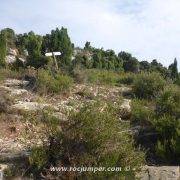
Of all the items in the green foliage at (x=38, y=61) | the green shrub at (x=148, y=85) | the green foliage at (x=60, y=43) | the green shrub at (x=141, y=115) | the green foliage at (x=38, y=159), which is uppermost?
the green foliage at (x=60, y=43)

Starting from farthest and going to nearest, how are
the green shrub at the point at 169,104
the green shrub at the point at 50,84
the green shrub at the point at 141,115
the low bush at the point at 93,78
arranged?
the low bush at the point at 93,78, the green shrub at the point at 50,84, the green shrub at the point at 141,115, the green shrub at the point at 169,104

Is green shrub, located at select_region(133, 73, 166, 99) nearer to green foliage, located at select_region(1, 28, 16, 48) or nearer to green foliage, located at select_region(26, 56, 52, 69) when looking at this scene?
green foliage, located at select_region(26, 56, 52, 69)

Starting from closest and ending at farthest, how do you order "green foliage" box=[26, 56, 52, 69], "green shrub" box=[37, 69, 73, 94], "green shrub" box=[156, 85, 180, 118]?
"green shrub" box=[156, 85, 180, 118] → "green shrub" box=[37, 69, 73, 94] → "green foliage" box=[26, 56, 52, 69]

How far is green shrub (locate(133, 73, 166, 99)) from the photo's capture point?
1574 centimetres

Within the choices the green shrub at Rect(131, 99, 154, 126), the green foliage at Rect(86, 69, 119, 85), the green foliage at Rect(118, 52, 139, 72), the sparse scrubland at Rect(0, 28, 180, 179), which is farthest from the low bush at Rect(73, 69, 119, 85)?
the green foliage at Rect(118, 52, 139, 72)

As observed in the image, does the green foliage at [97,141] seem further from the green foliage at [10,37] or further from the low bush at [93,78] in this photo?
the green foliage at [10,37]

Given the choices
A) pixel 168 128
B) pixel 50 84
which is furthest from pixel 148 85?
pixel 168 128

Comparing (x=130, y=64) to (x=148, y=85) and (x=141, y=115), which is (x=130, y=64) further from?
(x=141, y=115)

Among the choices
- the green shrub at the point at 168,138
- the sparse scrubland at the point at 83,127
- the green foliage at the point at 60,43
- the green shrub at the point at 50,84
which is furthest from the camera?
the green foliage at the point at 60,43

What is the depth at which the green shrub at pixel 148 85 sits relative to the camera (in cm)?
1574

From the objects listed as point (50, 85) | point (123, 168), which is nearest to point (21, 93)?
point (50, 85)

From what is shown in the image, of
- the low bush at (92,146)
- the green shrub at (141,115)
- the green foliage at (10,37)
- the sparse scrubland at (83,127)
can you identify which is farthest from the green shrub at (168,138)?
the green foliage at (10,37)

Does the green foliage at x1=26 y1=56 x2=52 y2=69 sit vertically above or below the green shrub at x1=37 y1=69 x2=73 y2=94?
above

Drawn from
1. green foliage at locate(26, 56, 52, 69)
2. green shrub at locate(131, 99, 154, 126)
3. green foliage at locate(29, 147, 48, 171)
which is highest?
green foliage at locate(26, 56, 52, 69)
